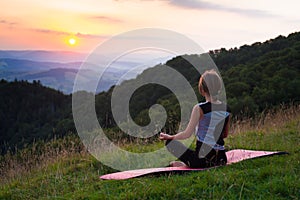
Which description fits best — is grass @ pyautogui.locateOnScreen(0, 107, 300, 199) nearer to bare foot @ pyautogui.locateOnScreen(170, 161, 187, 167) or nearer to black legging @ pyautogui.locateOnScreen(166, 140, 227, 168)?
black legging @ pyautogui.locateOnScreen(166, 140, 227, 168)

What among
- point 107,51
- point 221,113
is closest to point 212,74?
point 221,113

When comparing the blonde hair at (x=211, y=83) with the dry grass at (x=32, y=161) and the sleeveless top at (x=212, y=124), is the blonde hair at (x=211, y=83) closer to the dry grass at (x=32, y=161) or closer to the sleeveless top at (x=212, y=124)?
the sleeveless top at (x=212, y=124)

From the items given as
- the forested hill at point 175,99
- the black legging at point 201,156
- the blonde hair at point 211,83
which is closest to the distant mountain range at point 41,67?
the forested hill at point 175,99

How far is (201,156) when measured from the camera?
15.0ft

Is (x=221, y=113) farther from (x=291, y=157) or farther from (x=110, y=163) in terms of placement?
(x=110, y=163)

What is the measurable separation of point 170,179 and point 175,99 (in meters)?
17.6

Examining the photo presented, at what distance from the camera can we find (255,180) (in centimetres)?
383

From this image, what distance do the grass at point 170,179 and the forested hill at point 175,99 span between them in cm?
183

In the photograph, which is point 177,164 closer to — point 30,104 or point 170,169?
point 170,169

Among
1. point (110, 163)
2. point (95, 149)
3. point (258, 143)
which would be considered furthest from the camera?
point (95, 149)

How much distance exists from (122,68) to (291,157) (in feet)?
9.82

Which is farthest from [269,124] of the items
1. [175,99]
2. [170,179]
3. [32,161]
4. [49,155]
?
[175,99]

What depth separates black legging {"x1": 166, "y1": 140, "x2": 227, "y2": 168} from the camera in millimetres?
4551

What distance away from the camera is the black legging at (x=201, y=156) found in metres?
4.55
